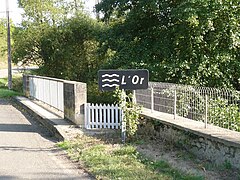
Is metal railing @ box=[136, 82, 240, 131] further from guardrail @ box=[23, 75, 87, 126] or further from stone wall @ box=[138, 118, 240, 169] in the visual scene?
guardrail @ box=[23, 75, 87, 126]

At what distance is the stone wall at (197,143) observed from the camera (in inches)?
262

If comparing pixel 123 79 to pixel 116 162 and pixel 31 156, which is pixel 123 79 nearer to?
pixel 116 162

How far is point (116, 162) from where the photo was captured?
7211 millimetres

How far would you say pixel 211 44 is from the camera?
1606 centimetres

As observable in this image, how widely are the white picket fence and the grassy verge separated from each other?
1.46 meters

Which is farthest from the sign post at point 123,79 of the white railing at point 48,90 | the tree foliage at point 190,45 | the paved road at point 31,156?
the tree foliage at point 190,45

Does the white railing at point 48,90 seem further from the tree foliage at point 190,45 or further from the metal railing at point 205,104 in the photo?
the metal railing at point 205,104

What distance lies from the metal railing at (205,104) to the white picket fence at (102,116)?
1490 millimetres

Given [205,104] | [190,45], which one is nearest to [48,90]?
[190,45]

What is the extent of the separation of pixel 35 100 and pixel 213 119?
497 inches

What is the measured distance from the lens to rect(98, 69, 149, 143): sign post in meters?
9.02

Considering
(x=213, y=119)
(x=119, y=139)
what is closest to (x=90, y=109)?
(x=119, y=139)

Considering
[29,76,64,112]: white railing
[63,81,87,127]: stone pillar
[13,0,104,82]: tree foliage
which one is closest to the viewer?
[63,81,87,127]: stone pillar

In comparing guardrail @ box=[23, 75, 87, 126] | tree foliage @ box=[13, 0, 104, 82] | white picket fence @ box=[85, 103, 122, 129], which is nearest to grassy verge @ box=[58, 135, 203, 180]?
white picket fence @ box=[85, 103, 122, 129]
